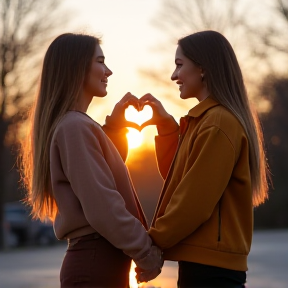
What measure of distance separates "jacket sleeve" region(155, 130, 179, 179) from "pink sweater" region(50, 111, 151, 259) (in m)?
0.60

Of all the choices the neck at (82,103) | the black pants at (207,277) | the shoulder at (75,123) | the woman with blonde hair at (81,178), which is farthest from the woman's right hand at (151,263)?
the neck at (82,103)

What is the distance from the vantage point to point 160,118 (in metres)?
5.51

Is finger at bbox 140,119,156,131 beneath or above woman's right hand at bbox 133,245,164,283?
above

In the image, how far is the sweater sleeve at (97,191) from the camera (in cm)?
461

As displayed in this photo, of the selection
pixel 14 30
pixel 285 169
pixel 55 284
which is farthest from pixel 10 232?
pixel 55 284

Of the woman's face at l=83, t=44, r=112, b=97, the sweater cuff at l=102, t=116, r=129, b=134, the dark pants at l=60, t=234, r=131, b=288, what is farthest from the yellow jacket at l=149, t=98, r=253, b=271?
the sweater cuff at l=102, t=116, r=129, b=134

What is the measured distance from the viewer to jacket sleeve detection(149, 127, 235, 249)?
15.0 ft

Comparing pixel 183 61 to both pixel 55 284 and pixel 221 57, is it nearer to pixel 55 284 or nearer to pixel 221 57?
pixel 221 57

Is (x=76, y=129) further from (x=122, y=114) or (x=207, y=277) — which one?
(x=207, y=277)

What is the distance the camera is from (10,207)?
1293 inches

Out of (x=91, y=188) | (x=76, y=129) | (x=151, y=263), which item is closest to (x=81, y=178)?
(x=91, y=188)

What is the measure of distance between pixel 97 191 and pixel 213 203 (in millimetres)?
566

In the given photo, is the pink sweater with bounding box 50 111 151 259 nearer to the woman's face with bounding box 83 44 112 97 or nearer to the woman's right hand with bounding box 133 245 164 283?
the woman's right hand with bounding box 133 245 164 283

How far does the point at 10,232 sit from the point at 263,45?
1059 centimetres
